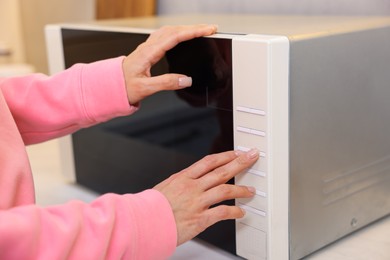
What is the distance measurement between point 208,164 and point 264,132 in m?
0.06

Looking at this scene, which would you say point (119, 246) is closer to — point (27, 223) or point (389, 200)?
point (27, 223)

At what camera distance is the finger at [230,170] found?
0.50 metres

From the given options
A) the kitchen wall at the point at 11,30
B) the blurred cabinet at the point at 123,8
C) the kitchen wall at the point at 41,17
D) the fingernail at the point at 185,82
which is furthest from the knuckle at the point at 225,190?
the kitchen wall at the point at 11,30

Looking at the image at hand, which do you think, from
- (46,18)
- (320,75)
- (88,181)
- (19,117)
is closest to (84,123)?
(19,117)

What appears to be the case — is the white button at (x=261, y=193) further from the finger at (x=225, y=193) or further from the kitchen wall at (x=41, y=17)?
the kitchen wall at (x=41, y=17)

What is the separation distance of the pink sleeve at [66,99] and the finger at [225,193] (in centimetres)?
16

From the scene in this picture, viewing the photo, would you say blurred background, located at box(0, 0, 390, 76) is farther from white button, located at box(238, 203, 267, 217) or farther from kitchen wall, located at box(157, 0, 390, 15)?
white button, located at box(238, 203, 267, 217)

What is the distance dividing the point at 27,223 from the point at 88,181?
1.37 feet

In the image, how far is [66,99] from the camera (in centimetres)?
63

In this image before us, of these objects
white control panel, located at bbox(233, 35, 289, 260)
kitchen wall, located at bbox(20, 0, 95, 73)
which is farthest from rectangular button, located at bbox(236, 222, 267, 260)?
kitchen wall, located at bbox(20, 0, 95, 73)

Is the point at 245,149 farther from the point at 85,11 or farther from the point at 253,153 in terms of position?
the point at 85,11

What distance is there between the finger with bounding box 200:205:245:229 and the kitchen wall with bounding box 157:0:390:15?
0.42m

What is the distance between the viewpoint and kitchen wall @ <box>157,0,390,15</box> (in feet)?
2.50

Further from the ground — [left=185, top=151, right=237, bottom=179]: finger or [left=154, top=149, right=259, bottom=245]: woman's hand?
[left=185, top=151, right=237, bottom=179]: finger
